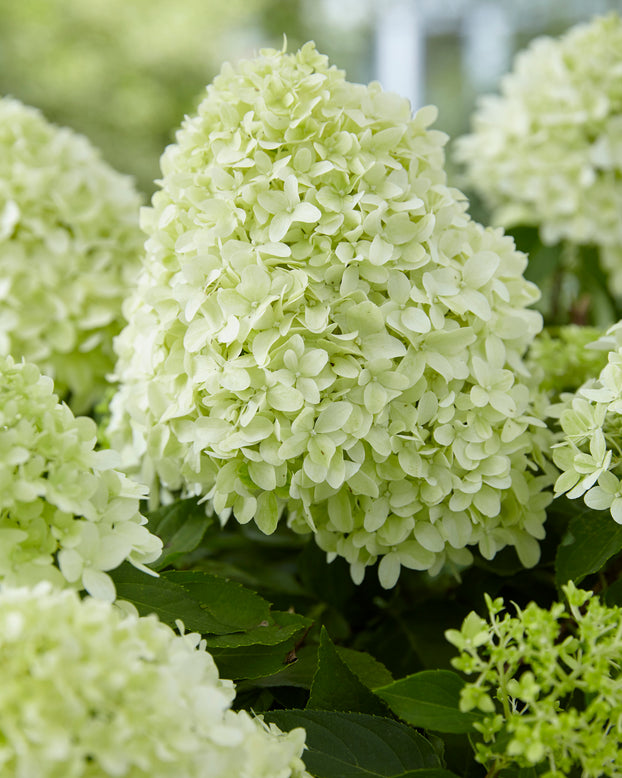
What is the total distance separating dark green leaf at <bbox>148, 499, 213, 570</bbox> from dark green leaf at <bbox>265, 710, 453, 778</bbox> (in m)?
0.18

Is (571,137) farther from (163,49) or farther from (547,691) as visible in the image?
(163,49)

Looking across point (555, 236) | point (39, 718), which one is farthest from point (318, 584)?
point (555, 236)

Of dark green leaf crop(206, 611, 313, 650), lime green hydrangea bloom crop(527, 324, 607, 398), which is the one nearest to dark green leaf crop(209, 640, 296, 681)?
dark green leaf crop(206, 611, 313, 650)

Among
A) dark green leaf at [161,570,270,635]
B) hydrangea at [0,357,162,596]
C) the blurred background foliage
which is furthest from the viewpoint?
the blurred background foliage

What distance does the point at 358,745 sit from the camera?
0.49 metres

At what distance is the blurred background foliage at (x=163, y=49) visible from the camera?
4242 millimetres

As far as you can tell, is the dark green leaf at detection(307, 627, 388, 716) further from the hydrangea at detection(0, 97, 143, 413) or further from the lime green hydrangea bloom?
the hydrangea at detection(0, 97, 143, 413)

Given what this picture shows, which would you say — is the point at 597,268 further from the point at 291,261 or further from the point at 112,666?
the point at 112,666

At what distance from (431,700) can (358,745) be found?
63 millimetres

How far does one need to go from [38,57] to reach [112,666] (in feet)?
16.4

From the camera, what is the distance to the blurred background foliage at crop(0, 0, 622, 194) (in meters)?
4.24

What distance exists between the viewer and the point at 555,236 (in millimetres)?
1132

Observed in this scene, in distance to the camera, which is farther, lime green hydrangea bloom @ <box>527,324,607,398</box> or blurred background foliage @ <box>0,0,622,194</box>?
blurred background foliage @ <box>0,0,622,194</box>

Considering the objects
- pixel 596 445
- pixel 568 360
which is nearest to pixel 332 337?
pixel 596 445
